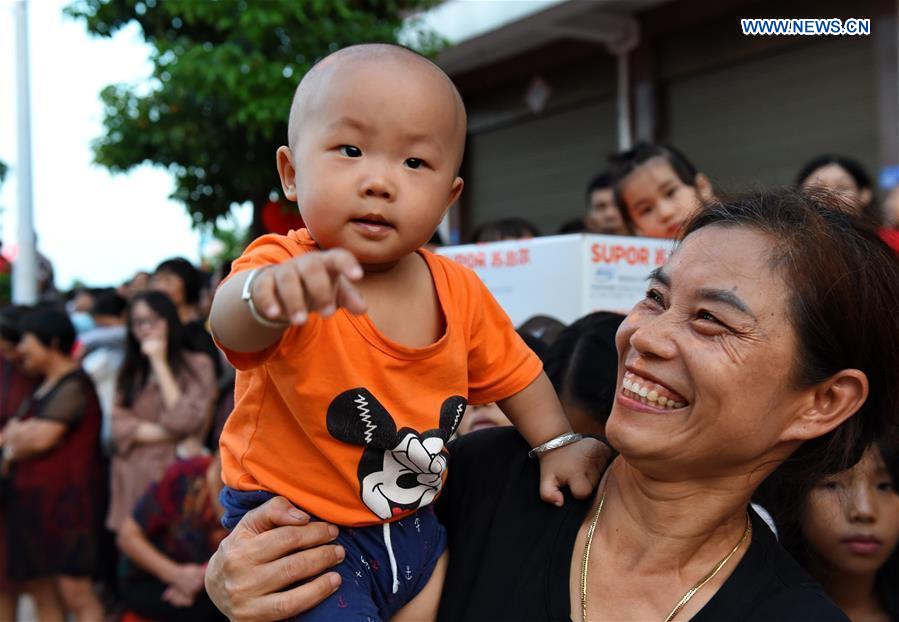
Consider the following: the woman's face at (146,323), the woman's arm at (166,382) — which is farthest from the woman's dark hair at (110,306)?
the woman's arm at (166,382)

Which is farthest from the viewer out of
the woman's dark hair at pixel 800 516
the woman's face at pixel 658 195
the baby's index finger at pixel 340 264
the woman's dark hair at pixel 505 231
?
the woman's dark hair at pixel 505 231

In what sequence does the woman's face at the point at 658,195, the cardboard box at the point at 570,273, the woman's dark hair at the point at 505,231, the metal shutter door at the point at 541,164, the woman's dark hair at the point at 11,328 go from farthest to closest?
the metal shutter door at the point at 541,164 < the woman's dark hair at the point at 11,328 < the woman's dark hair at the point at 505,231 < the woman's face at the point at 658,195 < the cardboard box at the point at 570,273

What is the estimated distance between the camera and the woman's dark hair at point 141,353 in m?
5.13

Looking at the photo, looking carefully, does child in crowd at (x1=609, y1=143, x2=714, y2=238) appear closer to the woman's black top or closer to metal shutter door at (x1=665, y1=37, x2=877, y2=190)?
the woman's black top

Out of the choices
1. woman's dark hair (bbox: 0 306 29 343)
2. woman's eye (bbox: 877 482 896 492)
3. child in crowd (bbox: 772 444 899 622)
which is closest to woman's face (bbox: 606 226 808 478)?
child in crowd (bbox: 772 444 899 622)

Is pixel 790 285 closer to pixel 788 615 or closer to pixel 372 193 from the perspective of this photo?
pixel 788 615

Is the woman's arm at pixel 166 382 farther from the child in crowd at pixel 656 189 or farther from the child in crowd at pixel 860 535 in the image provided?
the child in crowd at pixel 860 535

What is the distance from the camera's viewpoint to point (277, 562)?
1.65 m

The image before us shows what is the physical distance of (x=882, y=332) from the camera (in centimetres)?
162

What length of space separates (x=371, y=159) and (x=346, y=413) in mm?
430

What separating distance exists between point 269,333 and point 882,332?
1058 millimetres

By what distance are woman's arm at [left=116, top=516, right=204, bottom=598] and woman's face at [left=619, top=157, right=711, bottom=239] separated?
2405 millimetres

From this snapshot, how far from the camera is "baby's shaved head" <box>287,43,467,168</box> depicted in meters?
1.57

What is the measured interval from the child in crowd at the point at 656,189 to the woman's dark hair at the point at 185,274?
3277 millimetres
